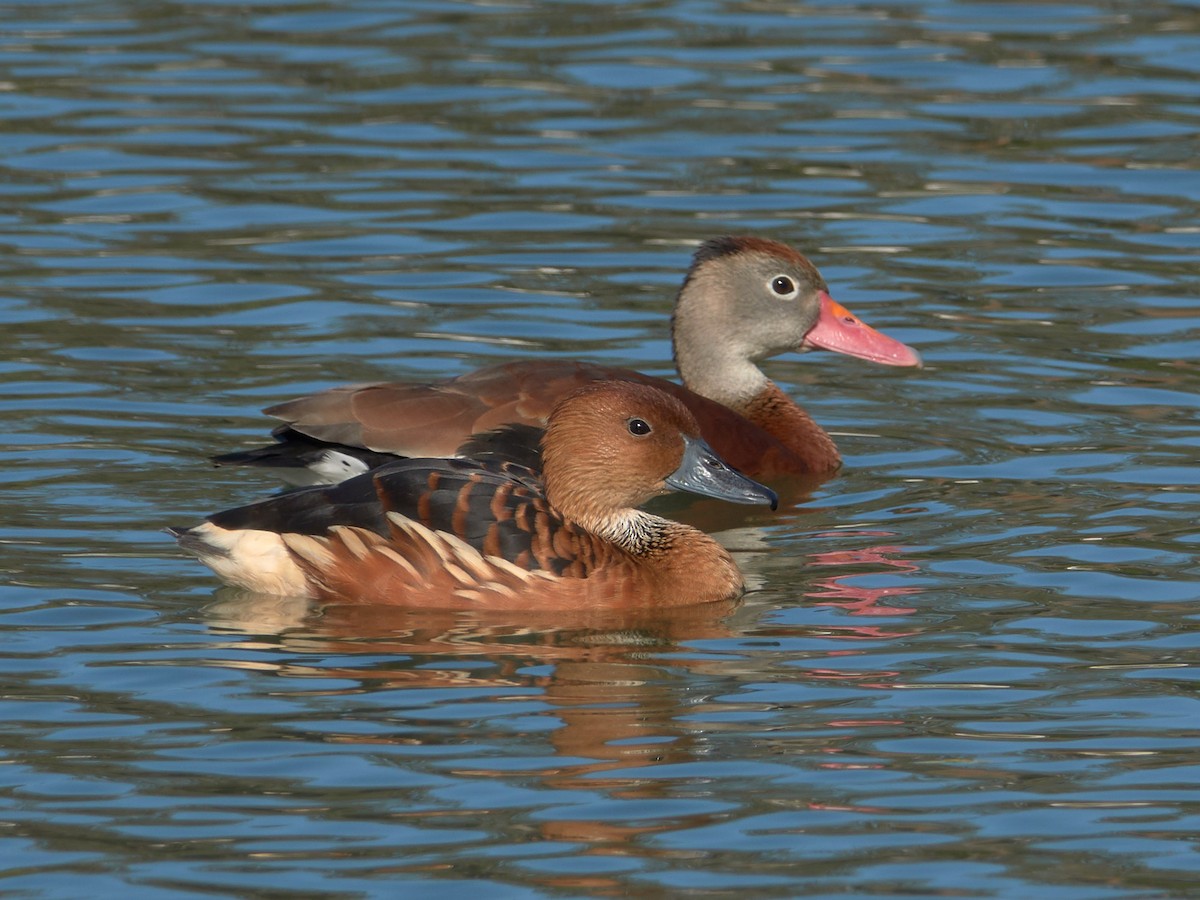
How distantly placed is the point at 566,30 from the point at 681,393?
771 cm

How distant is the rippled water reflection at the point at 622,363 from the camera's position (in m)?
6.77

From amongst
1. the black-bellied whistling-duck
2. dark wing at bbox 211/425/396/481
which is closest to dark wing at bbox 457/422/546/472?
dark wing at bbox 211/425/396/481

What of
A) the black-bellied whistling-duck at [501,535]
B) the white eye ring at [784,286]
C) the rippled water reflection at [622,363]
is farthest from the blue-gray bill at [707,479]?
the white eye ring at [784,286]

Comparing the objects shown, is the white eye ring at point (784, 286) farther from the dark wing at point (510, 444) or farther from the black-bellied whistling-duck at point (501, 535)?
the black-bellied whistling-duck at point (501, 535)

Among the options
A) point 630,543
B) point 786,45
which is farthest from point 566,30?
point 630,543

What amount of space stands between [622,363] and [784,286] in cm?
96

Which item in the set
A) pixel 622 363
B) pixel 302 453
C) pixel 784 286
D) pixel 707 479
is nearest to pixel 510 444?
pixel 302 453

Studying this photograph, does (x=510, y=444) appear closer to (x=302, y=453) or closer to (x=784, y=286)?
(x=302, y=453)

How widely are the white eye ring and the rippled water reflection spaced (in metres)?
0.74

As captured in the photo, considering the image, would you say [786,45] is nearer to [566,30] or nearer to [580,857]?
[566,30]

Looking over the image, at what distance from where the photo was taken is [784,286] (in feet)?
39.5

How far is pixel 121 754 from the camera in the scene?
7262 mm

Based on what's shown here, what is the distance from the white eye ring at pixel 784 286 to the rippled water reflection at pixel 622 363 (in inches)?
29.0

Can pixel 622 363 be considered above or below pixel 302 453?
above
